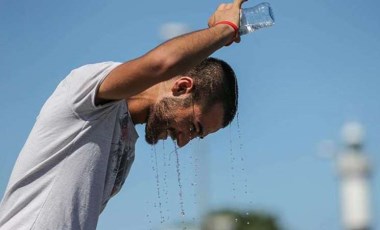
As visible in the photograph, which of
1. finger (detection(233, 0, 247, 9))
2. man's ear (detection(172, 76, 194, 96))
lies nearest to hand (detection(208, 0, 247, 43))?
finger (detection(233, 0, 247, 9))

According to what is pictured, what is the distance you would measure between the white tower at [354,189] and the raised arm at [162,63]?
87245 mm

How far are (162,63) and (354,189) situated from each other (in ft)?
288

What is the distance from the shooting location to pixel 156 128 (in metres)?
4.83

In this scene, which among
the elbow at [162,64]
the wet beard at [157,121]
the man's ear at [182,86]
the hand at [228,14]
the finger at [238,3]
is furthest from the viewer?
the man's ear at [182,86]

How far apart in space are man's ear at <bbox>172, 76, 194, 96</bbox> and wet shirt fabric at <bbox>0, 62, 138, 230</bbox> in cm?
53

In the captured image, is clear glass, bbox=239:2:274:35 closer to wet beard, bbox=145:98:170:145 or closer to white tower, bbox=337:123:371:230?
wet beard, bbox=145:98:170:145

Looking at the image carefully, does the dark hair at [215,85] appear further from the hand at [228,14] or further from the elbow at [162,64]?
the elbow at [162,64]

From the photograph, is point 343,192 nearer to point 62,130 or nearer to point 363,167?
point 363,167

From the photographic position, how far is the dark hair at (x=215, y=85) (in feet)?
16.0

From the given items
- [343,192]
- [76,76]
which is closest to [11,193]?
[76,76]


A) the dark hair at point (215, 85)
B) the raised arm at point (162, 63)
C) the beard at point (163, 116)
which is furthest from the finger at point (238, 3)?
the beard at point (163, 116)

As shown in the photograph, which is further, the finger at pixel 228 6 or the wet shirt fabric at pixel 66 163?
the finger at pixel 228 6

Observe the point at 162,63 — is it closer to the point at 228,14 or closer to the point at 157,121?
the point at 228,14

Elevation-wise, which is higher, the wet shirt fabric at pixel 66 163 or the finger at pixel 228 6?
the finger at pixel 228 6
